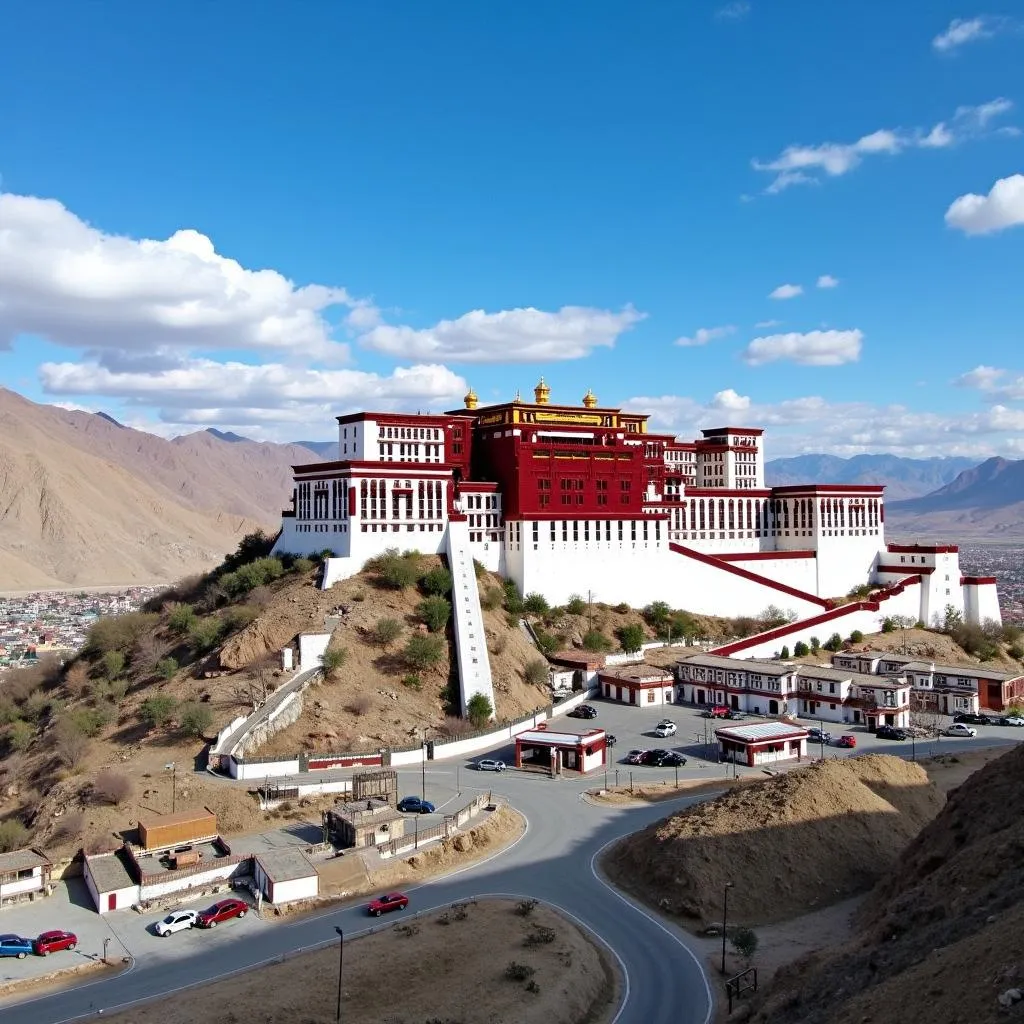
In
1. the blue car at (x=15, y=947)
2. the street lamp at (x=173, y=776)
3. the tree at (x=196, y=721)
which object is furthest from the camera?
the tree at (x=196, y=721)

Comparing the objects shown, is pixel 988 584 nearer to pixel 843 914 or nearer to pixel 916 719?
pixel 916 719

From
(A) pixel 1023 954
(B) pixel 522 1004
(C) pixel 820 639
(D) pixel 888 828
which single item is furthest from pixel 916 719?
(A) pixel 1023 954

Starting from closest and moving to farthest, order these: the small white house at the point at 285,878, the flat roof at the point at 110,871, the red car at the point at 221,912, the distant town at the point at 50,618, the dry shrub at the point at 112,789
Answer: the red car at the point at 221,912 → the small white house at the point at 285,878 → the flat roof at the point at 110,871 → the dry shrub at the point at 112,789 → the distant town at the point at 50,618

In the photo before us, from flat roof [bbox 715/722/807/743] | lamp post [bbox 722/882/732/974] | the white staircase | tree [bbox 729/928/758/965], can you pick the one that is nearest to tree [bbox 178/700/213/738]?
the white staircase

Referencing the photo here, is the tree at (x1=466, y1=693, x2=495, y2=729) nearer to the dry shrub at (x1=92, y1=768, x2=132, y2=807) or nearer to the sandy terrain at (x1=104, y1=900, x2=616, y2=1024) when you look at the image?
the dry shrub at (x1=92, y1=768, x2=132, y2=807)

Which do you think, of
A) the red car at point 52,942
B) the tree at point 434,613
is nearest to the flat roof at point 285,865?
the red car at point 52,942

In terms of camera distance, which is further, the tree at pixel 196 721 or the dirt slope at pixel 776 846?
the tree at pixel 196 721

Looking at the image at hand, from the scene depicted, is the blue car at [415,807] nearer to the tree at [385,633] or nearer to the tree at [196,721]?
the tree at [196,721]

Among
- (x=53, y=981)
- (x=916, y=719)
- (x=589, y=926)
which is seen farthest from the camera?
(x=916, y=719)
